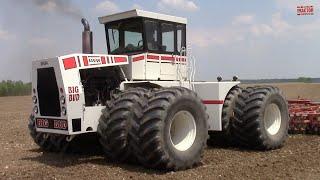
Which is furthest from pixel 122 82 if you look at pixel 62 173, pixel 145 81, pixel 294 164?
pixel 294 164

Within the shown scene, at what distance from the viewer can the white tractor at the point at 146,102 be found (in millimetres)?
8570

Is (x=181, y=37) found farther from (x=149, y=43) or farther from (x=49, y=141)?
(x=49, y=141)

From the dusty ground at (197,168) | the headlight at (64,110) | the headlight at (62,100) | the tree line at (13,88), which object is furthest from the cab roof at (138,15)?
the tree line at (13,88)

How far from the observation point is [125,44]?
10.8 meters

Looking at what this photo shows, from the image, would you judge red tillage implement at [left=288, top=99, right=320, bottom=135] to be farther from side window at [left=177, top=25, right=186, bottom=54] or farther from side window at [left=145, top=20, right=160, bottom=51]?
side window at [left=145, top=20, right=160, bottom=51]

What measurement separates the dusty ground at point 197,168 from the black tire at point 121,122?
313 mm

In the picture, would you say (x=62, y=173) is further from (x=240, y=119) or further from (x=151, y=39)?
(x=240, y=119)

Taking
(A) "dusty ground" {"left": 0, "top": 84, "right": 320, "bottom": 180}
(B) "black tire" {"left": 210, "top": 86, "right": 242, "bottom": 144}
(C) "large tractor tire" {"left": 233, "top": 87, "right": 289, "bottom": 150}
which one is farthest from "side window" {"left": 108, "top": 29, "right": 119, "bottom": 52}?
(C) "large tractor tire" {"left": 233, "top": 87, "right": 289, "bottom": 150}

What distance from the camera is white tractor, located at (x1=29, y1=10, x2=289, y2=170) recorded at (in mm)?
8570

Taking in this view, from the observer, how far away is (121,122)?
8570 mm

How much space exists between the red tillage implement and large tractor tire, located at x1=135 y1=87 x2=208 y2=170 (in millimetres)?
5512

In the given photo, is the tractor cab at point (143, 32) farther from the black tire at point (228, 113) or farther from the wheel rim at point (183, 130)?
the wheel rim at point (183, 130)

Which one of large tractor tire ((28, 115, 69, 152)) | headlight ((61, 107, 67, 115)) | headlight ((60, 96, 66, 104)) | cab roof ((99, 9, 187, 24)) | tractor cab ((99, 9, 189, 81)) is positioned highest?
cab roof ((99, 9, 187, 24))

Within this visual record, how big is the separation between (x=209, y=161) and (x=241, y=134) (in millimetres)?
1719
